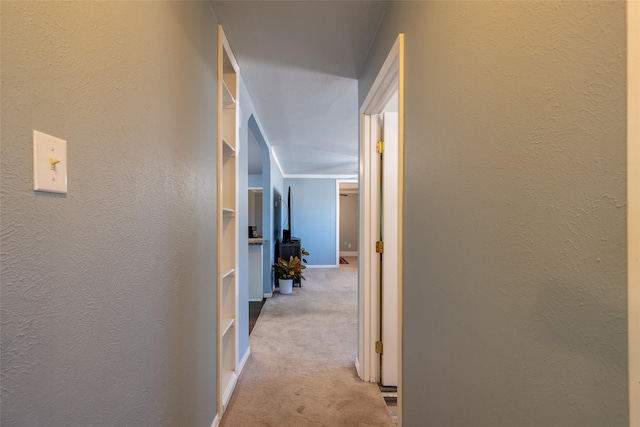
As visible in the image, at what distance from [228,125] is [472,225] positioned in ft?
5.86

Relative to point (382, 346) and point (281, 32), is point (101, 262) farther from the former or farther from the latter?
point (382, 346)

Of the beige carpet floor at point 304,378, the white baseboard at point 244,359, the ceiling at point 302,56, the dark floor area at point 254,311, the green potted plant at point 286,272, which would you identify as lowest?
the dark floor area at point 254,311

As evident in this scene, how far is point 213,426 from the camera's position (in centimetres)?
163

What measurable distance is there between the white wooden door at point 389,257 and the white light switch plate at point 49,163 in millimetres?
1858

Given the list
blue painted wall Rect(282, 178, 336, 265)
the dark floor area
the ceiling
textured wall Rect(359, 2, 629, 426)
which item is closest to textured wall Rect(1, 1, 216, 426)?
the ceiling

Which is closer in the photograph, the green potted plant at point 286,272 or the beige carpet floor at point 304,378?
the beige carpet floor at point 304,378

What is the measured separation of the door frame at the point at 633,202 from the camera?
1.33ft

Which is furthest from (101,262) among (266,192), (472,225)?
(266,192)

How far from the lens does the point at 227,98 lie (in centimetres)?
206

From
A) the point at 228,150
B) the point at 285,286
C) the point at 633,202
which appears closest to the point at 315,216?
the point at 285,286

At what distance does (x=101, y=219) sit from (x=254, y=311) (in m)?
3.47

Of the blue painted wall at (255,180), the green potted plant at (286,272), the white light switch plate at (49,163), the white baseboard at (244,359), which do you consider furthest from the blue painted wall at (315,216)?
the white light switch plate at (49,163)

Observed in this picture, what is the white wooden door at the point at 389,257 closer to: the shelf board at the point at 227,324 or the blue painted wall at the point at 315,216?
the shelf board at the point at 227,324

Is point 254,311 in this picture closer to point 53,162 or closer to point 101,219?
point 101,219
